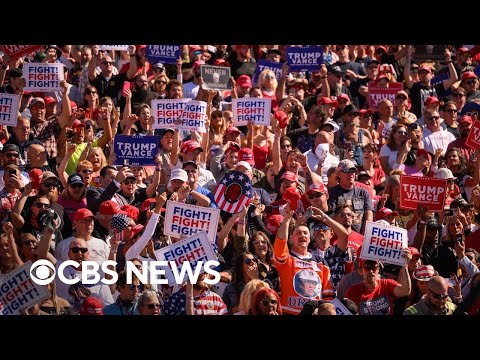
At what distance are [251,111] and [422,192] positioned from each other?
2.11 metres

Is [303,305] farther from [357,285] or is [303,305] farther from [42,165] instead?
[42,165]

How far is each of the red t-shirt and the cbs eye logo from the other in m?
2.29

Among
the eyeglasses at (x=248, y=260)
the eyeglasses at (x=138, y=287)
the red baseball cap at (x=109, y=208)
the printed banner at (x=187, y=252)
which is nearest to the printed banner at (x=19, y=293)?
the eyeglasses at (x=138, y=287)

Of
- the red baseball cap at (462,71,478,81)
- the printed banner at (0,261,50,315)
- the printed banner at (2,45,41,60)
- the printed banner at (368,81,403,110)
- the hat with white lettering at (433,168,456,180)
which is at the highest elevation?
the printed banner at (2,45,41,60)

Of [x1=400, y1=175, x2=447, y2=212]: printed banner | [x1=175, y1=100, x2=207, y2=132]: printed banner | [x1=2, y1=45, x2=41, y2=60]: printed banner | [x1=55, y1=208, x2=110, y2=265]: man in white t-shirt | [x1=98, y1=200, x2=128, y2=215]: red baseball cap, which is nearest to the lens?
[x1=55, y1=208, x2=110, y2=265]: man in white t-shirt

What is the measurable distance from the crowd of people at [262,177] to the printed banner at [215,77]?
84 mm

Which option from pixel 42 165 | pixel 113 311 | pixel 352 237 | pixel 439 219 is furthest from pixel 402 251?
pixel 42 165

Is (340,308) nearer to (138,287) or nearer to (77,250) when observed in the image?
(138,287)

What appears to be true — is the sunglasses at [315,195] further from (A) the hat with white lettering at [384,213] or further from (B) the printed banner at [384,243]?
(B) the printed banner at [384,243]

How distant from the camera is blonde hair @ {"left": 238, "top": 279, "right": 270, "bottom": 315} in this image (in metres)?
11.8

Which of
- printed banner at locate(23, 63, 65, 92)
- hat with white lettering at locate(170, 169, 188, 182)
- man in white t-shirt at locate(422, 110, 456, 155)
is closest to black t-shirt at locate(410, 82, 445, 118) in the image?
man in white t-shirt at locate(422, 110, 456, 155)

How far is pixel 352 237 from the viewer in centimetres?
1326

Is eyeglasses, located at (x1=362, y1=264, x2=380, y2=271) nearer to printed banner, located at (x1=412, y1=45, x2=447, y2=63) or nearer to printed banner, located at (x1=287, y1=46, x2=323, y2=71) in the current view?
printed banner, located at (x1=287, y1=46, x2=323, y2=71)

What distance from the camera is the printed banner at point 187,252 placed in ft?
40.4
